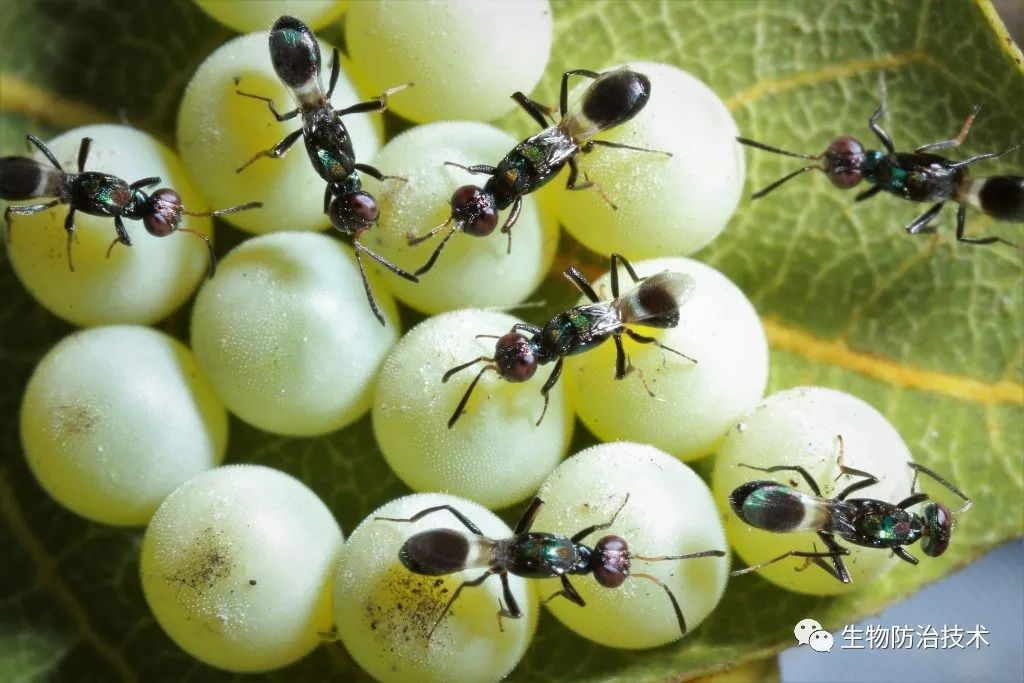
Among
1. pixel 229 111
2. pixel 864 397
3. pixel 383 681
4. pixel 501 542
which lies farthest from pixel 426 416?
pixel 864 397

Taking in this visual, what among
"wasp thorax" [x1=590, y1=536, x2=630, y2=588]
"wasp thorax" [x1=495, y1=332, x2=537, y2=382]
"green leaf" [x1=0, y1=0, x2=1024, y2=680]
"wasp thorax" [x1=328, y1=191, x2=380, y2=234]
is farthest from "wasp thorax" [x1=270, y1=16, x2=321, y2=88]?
"wasp thorax" [x1=590, y1=536, x2=630, y2=588]

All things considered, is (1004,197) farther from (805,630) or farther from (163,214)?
(163,214)

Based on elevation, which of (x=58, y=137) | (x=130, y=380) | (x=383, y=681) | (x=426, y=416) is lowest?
(x=383, y=681)

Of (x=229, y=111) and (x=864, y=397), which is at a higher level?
(x=229, y=111)

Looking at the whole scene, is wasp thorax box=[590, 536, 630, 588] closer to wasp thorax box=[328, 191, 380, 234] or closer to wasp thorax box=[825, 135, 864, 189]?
wasp thorax box=[328, 191, 380, 234]

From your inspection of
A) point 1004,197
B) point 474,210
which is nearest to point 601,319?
point 474,210

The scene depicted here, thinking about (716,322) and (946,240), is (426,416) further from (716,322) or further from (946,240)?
(946,240)

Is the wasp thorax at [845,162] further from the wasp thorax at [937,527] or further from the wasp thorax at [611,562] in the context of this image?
the wasp thorax at [611,562]
